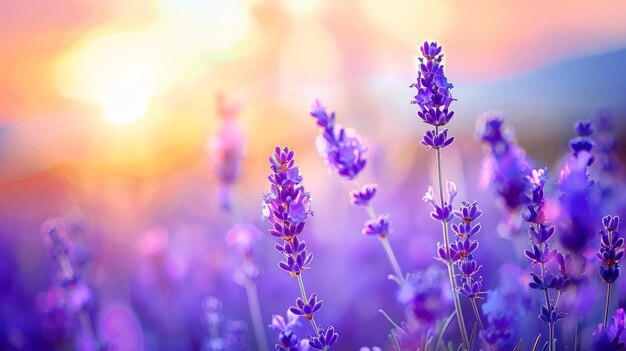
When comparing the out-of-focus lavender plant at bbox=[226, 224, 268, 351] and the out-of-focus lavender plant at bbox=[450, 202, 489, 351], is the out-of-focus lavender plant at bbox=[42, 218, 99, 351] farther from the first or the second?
the out-of-focus lavender plant at bbox=[450, 202, 489, 351]

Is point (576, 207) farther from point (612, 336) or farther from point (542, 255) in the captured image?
point (612, 336)

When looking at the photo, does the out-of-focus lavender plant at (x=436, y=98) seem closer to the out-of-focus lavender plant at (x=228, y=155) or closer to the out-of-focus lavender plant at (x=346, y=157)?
the out-of-focus lavender plant at (x=346, y=157)

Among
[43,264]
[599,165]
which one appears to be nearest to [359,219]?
[599,165]

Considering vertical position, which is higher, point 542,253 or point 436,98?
point 436,98

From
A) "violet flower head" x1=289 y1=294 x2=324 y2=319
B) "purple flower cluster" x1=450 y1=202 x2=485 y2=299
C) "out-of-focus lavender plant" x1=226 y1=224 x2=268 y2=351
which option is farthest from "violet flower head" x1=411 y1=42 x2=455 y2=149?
"out-of-focus lavender plant" x1=226 y1=224 x2=268 y2=351

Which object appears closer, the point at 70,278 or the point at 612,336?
Answer: the point at 612,336

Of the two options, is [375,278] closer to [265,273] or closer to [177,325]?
[265,273]

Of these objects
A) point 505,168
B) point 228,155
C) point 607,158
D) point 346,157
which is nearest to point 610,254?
point 505,168
